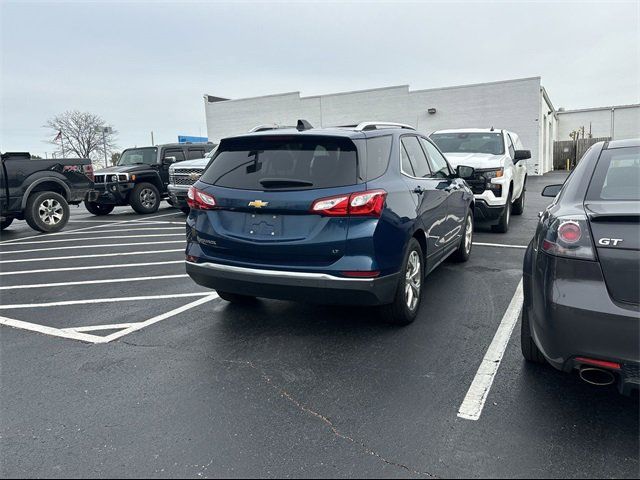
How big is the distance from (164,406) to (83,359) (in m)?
1.13

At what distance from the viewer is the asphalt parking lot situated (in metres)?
2.49

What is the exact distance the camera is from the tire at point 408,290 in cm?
404

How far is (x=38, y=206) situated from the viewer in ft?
34.0

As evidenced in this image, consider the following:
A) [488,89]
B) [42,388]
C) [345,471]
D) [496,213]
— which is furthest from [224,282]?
[488,89]

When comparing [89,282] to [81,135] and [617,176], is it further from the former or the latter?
[81,135]

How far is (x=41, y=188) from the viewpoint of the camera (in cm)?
1058

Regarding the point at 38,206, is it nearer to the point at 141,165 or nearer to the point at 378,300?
the point at 141,165

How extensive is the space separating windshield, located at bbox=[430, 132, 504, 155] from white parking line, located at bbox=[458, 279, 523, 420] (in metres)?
5.54

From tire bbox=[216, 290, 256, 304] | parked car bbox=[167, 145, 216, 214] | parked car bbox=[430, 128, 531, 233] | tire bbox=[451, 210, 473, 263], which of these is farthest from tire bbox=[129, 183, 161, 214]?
tire bbox=[451, 210, 473, 263]

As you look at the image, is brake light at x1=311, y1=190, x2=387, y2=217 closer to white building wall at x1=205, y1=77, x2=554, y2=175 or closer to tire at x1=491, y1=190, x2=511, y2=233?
tire at x1=491, y1=190, x2=511, y2=233

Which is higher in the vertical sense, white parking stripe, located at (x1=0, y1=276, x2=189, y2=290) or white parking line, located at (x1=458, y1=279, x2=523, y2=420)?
white parking stripe, located at (x1=0, y1=276, x2=189, y2=290)

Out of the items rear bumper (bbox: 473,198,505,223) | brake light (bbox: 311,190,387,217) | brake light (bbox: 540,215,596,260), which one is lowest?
rear bumper (bbox: 473,198,505,223)

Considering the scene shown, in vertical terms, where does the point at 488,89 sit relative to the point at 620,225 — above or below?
above

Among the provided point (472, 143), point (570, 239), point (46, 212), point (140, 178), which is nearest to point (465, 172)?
point (570, 239)
